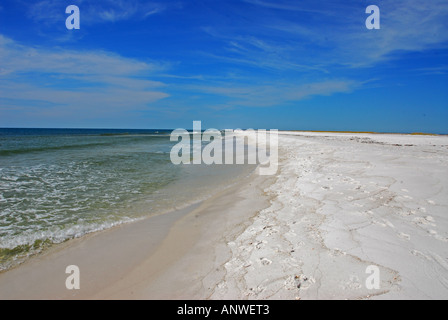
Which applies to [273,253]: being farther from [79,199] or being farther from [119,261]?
[79,199]

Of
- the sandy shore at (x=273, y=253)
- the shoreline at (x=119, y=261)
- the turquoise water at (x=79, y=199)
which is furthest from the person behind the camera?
the turquoise water at (x=79, y=199)

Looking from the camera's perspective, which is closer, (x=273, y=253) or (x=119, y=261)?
(x=273, y=253)

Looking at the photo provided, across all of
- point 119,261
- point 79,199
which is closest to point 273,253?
point 119,261

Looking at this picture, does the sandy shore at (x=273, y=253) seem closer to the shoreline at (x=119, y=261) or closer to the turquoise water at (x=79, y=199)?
the shoreline at (x=119, y=261)

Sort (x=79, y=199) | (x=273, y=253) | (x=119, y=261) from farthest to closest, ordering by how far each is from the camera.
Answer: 1. (x=79, y=199)
2. (x=119, y=261)
3. (x=273, y=253)

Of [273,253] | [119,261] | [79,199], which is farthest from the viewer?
[79,199]

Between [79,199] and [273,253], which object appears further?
[79,199]

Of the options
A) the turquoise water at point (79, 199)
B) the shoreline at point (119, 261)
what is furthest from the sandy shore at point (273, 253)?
the turquoise water at point (79, 199)

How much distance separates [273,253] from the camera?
11.2 feet

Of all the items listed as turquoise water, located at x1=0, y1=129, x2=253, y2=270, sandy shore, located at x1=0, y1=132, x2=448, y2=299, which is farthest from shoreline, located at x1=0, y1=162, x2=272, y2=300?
turquoise water, located at x1=0, y1=129, x2=253, y2=270

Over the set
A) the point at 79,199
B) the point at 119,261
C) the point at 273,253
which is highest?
the point at 79,199

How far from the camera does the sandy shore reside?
271 centimetres

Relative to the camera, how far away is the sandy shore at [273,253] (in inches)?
107

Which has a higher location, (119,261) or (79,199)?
(79,199)
